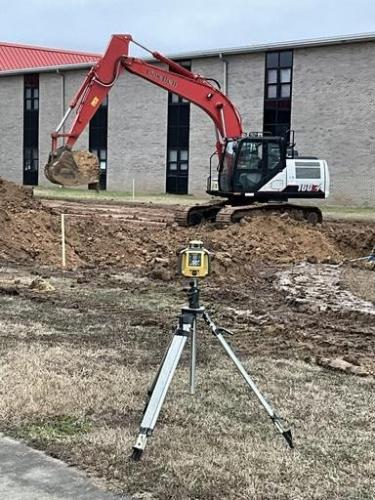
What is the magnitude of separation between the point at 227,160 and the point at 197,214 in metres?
1.79

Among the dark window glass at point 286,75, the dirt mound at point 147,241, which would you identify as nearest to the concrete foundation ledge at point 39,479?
the dirt mound at point 147,241

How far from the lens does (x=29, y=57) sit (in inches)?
2356

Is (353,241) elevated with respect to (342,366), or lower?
elevated

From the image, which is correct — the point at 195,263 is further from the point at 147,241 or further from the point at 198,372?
the point at 147,241

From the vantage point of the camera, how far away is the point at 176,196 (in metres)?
41.0

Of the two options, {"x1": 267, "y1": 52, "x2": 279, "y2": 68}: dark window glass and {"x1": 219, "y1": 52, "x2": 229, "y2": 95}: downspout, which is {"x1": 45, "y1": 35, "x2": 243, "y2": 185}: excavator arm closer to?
{"x1": 267, "y1": 52, "x2": 279, "y2": 68}: dark window glass

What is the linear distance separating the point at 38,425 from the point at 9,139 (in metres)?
47.9

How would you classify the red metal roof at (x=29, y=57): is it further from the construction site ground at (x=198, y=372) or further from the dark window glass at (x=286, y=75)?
the construction site ground at (x=198, y=372)

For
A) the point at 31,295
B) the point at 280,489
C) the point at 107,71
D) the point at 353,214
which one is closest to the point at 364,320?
the point at 31,295

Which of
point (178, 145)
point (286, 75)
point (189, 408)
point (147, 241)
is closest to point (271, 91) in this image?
point (286, 75)

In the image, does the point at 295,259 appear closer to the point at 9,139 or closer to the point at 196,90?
the point at 196,90

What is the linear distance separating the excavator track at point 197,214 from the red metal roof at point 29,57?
39.4 metres

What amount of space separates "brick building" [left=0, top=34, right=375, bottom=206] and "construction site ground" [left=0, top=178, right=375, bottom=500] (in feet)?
67.9

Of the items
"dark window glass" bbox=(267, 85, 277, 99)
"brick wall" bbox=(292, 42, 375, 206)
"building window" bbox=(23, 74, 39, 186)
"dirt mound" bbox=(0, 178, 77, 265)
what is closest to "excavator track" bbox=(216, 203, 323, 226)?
"dirt mound" bbox=(0, 178, 77, 265)
